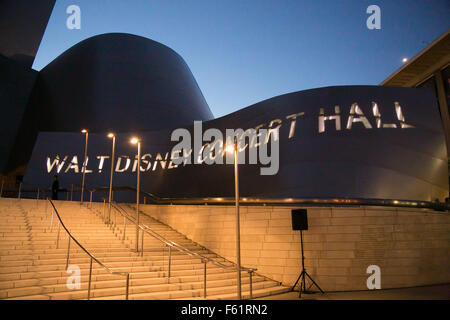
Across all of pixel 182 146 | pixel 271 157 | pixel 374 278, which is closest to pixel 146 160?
pixel 182 146

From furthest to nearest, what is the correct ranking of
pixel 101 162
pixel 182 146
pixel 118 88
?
pixel 118 88
pixel 101 162
pixel 182 146

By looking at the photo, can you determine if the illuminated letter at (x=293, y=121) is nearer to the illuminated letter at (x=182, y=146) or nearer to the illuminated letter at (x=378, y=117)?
the illuminated letter at (x=378, y=117)

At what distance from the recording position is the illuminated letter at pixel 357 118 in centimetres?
1566

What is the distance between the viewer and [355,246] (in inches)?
410

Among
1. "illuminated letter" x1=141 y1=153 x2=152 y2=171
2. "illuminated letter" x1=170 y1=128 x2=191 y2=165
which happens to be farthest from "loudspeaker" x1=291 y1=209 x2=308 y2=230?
"illuminated letter" x1=141 y1=153 x2=152 y2=171

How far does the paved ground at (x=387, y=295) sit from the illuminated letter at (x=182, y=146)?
13.0 metres

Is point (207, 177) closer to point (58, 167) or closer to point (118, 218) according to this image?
point (118, 218)

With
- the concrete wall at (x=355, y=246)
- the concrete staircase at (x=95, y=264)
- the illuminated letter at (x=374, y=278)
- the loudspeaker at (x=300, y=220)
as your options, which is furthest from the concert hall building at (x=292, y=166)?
the concrete staircase at (x=95, y=264)

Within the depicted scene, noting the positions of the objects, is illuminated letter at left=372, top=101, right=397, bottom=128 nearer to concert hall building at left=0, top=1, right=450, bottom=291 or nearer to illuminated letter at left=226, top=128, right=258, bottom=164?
concert hall building at left=0, top=1, right=450, bottom=291

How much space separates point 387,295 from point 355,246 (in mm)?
1632

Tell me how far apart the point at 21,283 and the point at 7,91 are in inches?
1193

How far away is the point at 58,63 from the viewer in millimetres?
35531

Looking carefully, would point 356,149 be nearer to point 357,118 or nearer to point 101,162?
point 357,118
